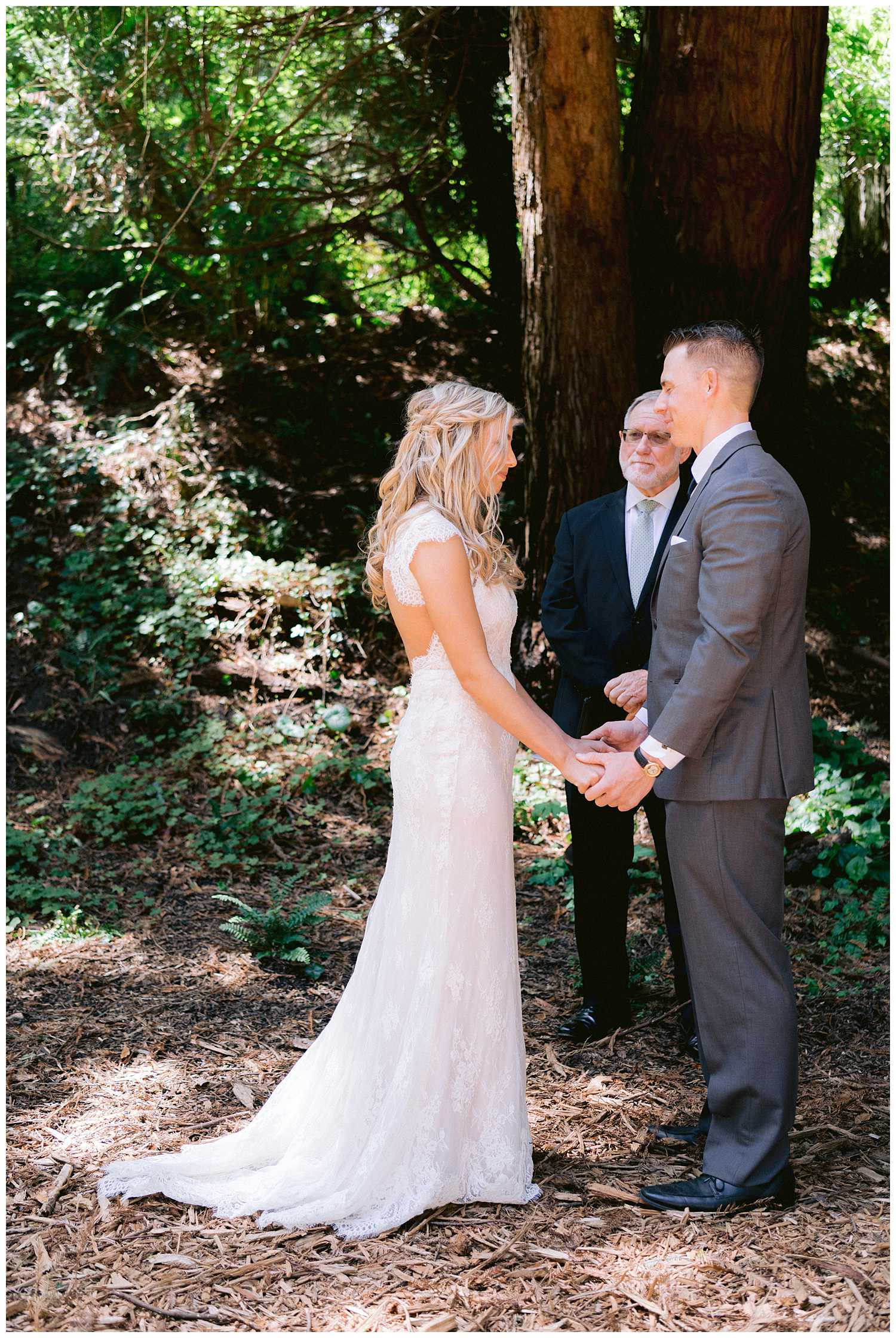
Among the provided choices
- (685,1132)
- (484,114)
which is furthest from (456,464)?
(484,114)

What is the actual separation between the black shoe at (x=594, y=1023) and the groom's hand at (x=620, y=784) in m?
1.31

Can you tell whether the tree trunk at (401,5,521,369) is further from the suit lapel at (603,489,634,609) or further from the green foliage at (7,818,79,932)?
the green foliage at (7,818,79,932)

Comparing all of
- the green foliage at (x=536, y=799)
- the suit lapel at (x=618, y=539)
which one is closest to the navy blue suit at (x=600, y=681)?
the suit lapel at (x=618, y=539)

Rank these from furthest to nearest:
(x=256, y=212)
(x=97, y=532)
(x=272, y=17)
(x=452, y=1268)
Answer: (x=97, y=532) → (x=256, y=212) → (x=272, y=17) → (x=452, y=1268)

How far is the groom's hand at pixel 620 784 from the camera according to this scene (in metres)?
3.28

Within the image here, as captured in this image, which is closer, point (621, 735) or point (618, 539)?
point (621, 735)

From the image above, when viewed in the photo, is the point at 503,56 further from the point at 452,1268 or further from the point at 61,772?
the point at 452,1268

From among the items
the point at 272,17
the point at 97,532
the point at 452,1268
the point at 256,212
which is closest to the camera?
the point at 452,1268

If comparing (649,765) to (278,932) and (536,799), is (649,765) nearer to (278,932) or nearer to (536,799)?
(278,932)

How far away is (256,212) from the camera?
24.9 feet

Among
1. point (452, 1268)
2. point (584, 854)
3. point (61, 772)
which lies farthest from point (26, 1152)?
point (61, 772)

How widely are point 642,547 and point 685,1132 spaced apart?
2001mm

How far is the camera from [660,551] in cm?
412

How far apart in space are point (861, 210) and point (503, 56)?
13.8ft
